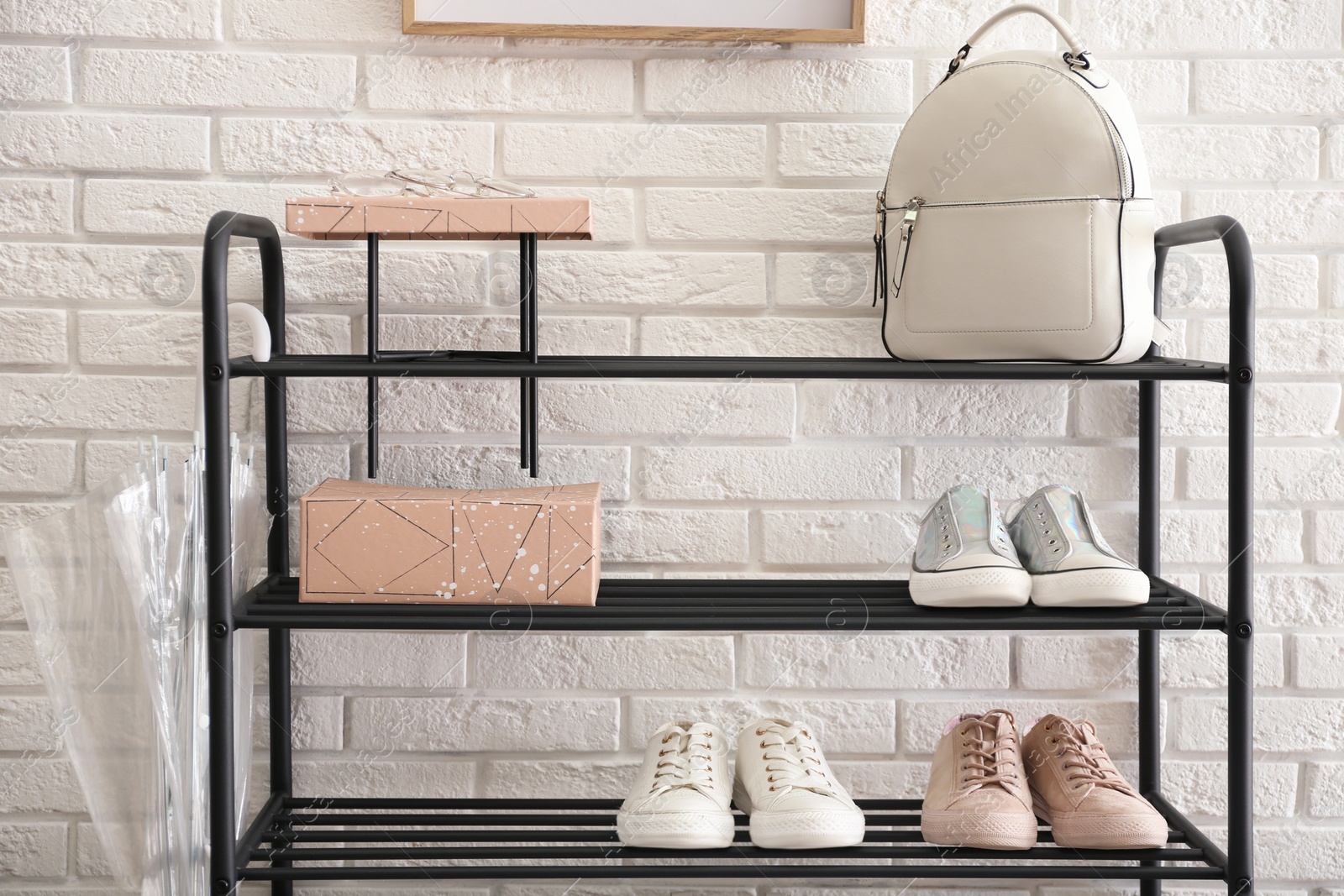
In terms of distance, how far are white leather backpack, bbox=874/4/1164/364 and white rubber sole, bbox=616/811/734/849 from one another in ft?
1.78

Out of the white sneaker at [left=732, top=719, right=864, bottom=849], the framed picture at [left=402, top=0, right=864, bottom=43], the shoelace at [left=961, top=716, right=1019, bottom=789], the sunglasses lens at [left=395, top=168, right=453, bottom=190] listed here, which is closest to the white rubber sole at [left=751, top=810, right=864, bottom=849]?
the white sneaker at [left=732, top=719, right=864, bottom=849]

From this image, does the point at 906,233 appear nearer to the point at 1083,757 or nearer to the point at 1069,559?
the point at 1069,559

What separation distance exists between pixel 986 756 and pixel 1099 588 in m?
0.23

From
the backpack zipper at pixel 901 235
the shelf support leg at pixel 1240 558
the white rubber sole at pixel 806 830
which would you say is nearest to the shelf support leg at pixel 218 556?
the white rubber sole at pixel 806 830

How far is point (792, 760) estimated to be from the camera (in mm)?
1087

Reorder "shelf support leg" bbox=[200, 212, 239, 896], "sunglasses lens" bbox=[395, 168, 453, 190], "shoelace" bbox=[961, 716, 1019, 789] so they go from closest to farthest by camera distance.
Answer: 1. "shelf support leg" bbox=[200, 212, 239, 896]
2. "shoelace" bbox=[961, 716, 1019, 789]
3. "sunglasses lens" bbox=[395, 168, 453, 190]

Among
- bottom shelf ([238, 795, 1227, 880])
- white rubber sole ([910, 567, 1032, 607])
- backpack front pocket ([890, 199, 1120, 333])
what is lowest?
bottom shelf ([238, 795, 1227, 880])

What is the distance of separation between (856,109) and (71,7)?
0.98 metres

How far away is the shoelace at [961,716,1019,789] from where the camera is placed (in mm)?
1061

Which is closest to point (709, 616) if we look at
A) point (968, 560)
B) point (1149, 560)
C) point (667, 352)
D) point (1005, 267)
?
point (968, 560)

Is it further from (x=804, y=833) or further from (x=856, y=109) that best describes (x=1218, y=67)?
(x=804, y=833)

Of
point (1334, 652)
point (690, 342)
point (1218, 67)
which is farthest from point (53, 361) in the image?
point (1334, 652)

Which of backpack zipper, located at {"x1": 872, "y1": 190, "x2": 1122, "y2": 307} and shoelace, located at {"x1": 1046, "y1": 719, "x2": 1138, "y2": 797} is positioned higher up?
backpack zipper, located at {"x1": 872, "y1": 190, "x2": 1122, "y2": 307}

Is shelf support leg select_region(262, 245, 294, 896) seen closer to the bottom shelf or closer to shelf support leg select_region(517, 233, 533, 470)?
the bottom shelf
